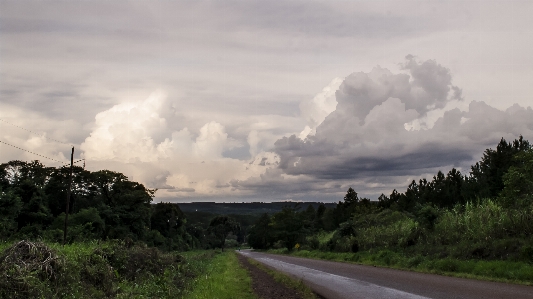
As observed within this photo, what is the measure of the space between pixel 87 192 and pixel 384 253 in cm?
6125

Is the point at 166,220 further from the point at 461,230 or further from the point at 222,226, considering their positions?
the point at 461,230

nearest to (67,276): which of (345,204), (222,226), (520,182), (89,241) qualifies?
(520,182)

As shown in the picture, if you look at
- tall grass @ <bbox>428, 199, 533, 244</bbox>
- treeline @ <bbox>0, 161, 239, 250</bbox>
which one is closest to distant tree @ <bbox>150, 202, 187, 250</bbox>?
treeline @ <bbox>0, 161, 239, 250</bbox>

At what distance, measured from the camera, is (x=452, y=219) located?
26.6m

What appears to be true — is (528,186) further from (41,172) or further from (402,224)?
(41,172)

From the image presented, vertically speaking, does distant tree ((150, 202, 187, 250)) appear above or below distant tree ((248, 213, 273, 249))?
above

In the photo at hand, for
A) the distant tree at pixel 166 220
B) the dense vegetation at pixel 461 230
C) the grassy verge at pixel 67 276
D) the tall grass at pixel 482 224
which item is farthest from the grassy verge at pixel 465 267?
the distant tree at pixel 166 220

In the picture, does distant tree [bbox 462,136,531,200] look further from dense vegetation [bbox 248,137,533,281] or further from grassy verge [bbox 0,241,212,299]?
grassy verge [bbox 0,241,212,299]

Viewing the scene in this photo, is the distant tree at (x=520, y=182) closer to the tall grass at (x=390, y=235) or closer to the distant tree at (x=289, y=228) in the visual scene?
the tall grass at (x=390, y=235)

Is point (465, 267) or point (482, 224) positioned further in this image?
point (482, 224)

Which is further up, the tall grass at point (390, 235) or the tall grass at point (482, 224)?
the tall grass at point (482, 224)

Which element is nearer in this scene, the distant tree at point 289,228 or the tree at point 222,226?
the distant tree at point 289,228

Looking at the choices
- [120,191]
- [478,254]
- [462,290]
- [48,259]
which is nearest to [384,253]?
[478,254]

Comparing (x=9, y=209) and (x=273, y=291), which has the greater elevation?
(x=9, y=209)
